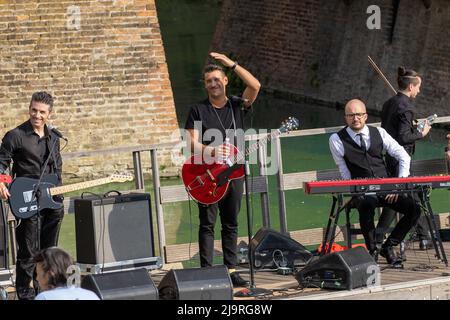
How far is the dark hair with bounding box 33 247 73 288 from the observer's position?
8.43 meters

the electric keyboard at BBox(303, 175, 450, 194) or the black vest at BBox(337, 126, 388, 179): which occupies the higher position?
the black vest at BBox(337, 126, 388, 179)

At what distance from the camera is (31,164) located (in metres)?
10.8

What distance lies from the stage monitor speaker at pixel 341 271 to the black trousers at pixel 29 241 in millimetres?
1915

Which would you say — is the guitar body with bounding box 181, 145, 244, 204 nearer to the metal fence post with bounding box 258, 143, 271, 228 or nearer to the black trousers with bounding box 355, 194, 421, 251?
the black trousers with bounding box 355, 194, 421, 251

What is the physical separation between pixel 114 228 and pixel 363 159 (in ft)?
6.76

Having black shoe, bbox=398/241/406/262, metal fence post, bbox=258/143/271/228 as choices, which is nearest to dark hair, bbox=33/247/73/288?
black shoe, bbox=398/241/406/262

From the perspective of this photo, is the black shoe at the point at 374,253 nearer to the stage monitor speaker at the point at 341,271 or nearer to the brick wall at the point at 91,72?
the stage monitor speaker at the point at 341,271

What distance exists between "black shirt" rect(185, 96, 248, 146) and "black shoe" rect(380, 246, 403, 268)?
5.35ft

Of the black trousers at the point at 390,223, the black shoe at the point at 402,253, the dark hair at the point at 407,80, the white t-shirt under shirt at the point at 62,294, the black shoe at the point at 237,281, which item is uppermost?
the dark hair at the point at 407,80

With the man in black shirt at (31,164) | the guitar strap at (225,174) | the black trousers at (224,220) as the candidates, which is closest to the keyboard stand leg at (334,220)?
the black trousers at (224,220)

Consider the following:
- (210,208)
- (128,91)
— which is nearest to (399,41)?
(128,91)

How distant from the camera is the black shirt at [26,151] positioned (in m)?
10.7

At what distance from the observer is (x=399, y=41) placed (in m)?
25.2
